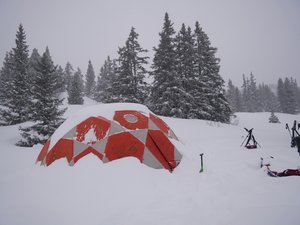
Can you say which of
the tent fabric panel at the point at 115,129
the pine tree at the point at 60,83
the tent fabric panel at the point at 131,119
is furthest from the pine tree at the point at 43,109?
the tent fabric panel at the point at 115,129

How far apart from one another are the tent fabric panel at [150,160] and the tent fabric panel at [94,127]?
147 cm

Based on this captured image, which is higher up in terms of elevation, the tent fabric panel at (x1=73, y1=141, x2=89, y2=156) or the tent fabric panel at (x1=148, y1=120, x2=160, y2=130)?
the tent fabric panel at (x1=148, y1=120, x2=160, y2=130)

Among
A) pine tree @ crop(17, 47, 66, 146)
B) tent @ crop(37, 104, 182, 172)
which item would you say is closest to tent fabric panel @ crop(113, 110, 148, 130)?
tent @ crop(37, 104, 182, 172)

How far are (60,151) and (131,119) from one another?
252 cm

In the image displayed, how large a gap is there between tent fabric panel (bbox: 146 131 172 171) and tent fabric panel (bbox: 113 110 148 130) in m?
0.62

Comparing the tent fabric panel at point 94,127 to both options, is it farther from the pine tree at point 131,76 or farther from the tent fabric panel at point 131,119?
the pine tree at point 131,76

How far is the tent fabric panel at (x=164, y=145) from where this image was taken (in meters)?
5.63

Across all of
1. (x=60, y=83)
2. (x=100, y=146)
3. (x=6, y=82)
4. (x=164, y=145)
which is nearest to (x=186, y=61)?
(x=60, y=83)

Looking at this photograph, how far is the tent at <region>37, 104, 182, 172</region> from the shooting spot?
5340mm

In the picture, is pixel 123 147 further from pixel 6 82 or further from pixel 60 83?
pixel 6 82

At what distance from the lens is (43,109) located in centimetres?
1151

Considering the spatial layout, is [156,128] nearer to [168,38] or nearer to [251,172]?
[251,172]

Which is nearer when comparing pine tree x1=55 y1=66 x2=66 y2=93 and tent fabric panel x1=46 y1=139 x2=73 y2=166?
tent fabric panel x1=46 y1=139 x2=73 y2=166

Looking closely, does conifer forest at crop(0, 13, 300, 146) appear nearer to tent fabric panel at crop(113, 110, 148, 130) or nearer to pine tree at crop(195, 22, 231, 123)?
pine tree at crop(195, 22, 231, 123)
